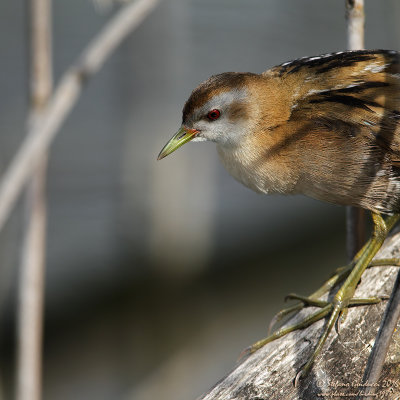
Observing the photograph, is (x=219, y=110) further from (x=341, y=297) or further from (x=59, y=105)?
(x=341, y=297)

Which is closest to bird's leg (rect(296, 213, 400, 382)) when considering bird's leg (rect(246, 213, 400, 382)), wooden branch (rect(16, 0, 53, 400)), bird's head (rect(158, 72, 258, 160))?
bird's leg (rect(246, 213, 400, 382))

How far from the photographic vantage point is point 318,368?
1.98 metres

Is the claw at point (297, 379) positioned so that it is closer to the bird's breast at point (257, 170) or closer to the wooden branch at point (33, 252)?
the bird's breast at point (257, 170)

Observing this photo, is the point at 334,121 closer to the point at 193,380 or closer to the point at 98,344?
the point at 193,380

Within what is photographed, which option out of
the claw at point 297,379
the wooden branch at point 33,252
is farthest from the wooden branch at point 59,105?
the claw at point 297,379

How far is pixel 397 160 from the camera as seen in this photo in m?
2.43

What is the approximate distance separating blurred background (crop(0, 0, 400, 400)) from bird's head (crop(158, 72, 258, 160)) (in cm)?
251

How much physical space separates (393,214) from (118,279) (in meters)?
4.09

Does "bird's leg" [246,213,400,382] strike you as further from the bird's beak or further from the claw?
the bird's beak

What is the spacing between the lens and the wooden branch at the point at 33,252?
9.07ft

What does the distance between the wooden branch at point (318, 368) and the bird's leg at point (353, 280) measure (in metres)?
0.02

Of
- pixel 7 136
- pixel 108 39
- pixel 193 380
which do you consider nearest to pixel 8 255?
pixel 7 136

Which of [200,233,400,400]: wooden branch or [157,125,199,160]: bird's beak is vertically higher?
[157,125,199,160]: bird's beak

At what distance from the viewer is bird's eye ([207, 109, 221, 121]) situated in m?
2.73
